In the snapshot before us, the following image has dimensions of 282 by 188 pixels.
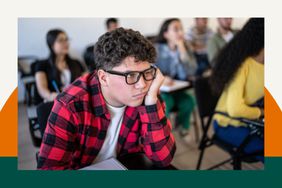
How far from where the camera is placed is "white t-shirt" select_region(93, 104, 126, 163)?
1.08 metres

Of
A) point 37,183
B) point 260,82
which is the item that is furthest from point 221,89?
point 37,183

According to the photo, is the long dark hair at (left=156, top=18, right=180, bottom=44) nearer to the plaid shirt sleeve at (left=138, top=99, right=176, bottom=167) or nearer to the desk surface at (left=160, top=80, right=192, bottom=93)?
the desk surface at (left=160, top=80, right=192, bottom=93)

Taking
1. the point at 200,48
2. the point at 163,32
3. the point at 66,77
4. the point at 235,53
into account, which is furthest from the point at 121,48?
the point at 200,48

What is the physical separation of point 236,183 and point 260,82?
650mm

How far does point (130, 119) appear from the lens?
108 centimetres

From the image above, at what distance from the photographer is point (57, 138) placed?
0.94m

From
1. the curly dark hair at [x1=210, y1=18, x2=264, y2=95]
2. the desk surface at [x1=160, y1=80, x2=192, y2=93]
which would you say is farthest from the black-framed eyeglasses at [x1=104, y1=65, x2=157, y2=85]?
the desk surface at [x1=160, y1=80, x2=192, y2=93]

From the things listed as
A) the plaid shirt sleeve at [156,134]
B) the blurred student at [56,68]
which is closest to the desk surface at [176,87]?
the blurred student at [56,68]

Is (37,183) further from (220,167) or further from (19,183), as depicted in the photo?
(220,167)

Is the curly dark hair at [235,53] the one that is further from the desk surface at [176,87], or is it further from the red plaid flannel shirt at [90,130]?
the red plaid flannel shirt at [90,130]

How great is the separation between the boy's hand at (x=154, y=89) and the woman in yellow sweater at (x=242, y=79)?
22.9 inches

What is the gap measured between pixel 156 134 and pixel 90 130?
0.27m

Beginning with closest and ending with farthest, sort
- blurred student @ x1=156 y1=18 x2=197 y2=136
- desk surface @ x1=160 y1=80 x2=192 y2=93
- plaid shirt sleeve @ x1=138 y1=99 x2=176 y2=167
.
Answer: plaid shirt sleeve @ x1=138 y1=99 x2=176 y2=167 → desk surface @ x1=160 y1=80 x2=192 y2=93 → blurred student @ x1=156 y1=18 x2=197 y2=136

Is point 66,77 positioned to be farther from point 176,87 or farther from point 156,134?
point 176,87
